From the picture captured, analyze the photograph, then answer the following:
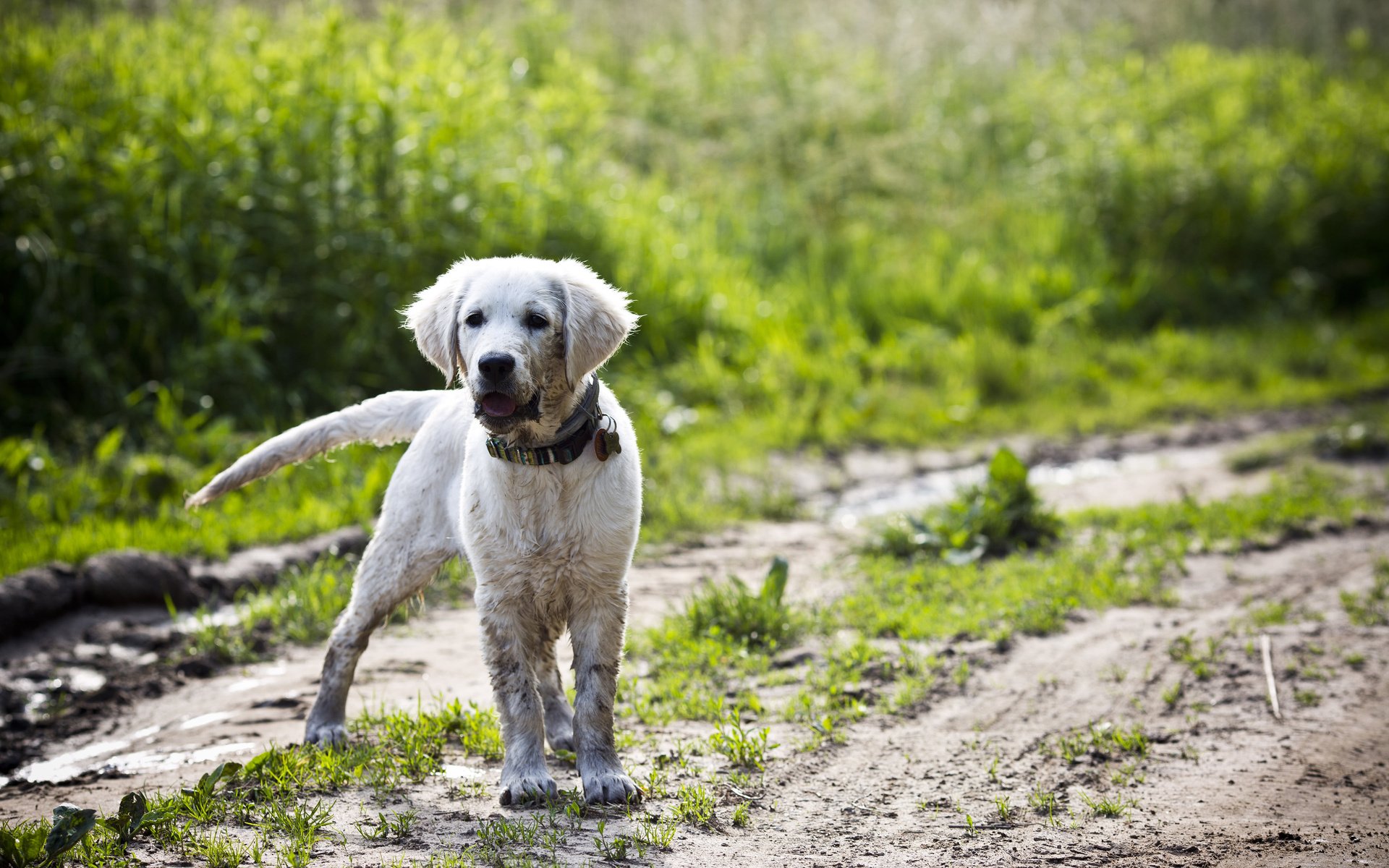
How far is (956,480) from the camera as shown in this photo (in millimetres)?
7691

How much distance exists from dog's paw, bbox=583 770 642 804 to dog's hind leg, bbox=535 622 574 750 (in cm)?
43

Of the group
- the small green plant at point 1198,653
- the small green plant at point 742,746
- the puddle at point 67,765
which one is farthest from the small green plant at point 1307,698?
the puddle at point 67,765

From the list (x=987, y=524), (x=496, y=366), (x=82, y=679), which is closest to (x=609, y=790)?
(x=496, y=366)

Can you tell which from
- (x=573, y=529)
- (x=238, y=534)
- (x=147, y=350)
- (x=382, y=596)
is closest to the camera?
(x=573, y=529)

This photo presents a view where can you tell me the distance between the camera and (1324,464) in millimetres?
7539

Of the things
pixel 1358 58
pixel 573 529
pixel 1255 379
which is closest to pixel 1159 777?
pixel 573 529

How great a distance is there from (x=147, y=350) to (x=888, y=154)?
672 centimetres

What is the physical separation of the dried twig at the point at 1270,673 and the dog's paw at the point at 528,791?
2468 millimetres

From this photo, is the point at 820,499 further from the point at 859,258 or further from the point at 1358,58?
the point at 1358,58

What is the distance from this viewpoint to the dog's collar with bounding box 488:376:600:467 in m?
3.61

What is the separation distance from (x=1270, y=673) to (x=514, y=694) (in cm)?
277

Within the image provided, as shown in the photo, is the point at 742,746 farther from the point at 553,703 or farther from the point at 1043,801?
the point at 1043,801

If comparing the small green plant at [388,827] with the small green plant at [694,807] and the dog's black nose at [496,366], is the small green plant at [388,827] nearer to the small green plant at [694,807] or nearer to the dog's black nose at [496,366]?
the small green plant at [694,807]

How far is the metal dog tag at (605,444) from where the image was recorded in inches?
143
